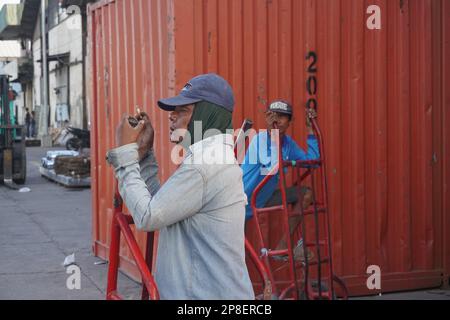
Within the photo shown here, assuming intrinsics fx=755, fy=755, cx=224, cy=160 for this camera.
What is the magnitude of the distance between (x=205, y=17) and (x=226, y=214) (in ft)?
12.4

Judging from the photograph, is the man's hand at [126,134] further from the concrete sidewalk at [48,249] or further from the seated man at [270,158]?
the concrete sidewalk at [48,249]

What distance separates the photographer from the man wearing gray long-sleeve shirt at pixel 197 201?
2.96m

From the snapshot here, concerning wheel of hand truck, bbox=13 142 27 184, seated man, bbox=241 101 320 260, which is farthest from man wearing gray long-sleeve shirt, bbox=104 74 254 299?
wheel of hand truck, bbox=13 142 27 184

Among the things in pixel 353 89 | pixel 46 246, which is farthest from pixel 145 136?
pixel 46 246

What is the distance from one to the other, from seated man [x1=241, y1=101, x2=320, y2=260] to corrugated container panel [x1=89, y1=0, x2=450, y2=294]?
41 cm

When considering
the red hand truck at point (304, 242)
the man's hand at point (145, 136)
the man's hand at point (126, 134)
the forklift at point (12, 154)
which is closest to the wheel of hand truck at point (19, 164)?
the forklift at point (12, 154)

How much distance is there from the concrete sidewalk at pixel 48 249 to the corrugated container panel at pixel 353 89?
560mm

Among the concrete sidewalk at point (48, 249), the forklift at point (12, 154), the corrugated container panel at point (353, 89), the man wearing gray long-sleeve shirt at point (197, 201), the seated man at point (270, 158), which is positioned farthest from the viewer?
the forklift at point (12, 154)

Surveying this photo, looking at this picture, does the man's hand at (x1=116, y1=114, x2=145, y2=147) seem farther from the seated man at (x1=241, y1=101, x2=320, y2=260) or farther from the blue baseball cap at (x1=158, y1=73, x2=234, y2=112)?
the seated man at (x1=241, y1=101, x2=320, y2=260)

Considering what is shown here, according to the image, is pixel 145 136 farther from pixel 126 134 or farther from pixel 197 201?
pixel 197 201

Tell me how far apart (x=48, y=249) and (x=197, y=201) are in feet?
23.0

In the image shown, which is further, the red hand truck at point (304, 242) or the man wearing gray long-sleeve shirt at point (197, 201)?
the red hand truck at point (304, 242)

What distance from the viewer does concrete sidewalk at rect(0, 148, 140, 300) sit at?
288 inches

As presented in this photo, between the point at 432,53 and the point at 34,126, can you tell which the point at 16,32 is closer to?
the point at 34,126
